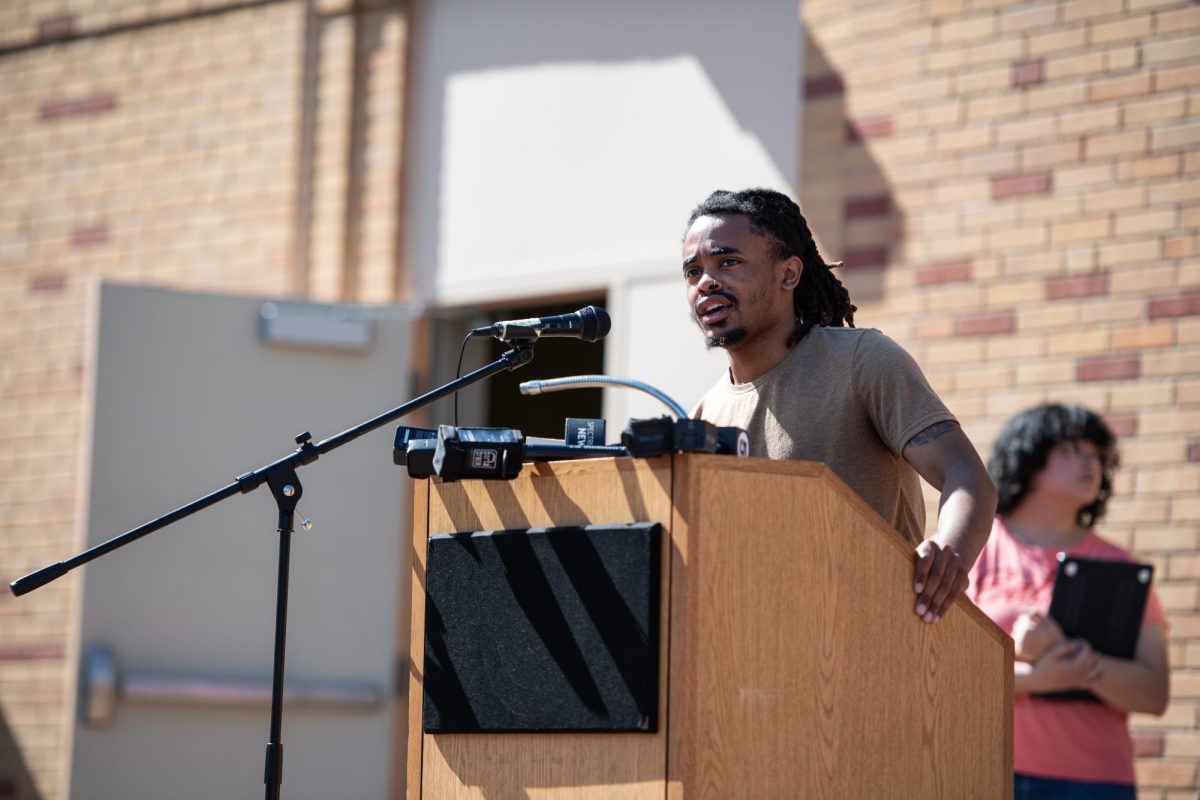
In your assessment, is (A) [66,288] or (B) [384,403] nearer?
(B) [384,403]

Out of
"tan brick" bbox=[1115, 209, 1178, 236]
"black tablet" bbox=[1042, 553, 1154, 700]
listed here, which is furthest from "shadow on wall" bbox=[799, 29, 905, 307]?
"black tablet" bbox=[1042, 553, 1154, 700]

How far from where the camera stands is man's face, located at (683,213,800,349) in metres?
3.47

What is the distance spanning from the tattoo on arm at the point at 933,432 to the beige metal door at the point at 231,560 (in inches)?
165

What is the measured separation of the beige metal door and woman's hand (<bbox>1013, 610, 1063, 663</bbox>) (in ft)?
10.7

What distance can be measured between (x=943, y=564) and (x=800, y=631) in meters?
0.32

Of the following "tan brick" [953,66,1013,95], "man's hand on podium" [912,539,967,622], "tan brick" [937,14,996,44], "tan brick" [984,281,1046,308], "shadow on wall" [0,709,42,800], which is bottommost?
"shadow on wall" [0,709,42,800]

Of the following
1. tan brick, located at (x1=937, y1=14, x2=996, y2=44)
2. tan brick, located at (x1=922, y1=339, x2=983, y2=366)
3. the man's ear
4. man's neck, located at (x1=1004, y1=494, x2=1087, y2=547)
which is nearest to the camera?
the man's ear

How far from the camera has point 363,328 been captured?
7.18m

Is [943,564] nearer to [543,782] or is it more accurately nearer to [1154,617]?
[543,782]

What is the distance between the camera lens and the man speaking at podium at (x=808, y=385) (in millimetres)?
3217

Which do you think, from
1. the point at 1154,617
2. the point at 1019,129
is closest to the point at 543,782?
the point at 1154,617

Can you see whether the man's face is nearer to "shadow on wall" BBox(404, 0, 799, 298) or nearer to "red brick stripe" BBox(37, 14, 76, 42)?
"shadow on wall" BBox(404, 0, 799, 298)

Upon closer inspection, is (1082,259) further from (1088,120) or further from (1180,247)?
(1088,120)

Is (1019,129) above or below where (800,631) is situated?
above
